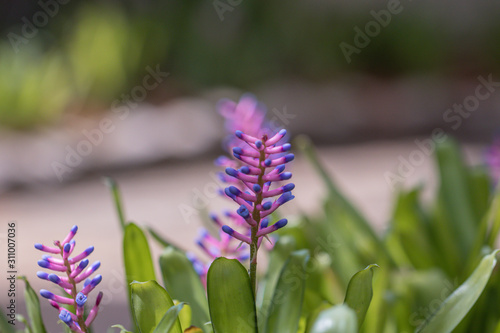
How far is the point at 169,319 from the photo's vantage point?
72cm

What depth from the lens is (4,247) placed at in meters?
3.89

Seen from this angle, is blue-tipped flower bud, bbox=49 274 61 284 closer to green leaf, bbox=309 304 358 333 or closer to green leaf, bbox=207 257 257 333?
green leaf, bbox=207 257 257 333

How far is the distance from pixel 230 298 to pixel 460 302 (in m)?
0.31

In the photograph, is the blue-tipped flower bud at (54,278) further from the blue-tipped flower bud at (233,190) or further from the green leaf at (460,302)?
the green leaf at (460,302)

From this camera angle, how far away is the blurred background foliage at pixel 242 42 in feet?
20.1

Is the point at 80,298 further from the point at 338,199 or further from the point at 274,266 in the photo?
the point at 338,199

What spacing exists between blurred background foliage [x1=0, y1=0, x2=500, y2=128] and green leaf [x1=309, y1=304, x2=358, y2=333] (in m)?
5.54

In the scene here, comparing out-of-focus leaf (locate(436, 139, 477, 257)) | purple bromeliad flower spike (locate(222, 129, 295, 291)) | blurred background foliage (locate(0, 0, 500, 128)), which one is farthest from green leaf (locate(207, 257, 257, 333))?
blurred background foliage (locate(0, 0, 500, 128))

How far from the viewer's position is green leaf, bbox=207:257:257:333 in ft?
2.50

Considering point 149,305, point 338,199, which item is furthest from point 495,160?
point 149,305

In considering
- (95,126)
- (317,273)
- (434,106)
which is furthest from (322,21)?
(317,273)

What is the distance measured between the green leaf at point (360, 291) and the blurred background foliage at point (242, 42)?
5418mm

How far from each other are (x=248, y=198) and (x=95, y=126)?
16.3 feet

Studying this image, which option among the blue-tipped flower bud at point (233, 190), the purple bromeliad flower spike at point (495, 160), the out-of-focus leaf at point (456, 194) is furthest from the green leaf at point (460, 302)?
the purple bromeliad flower spike at point (495, 160)
